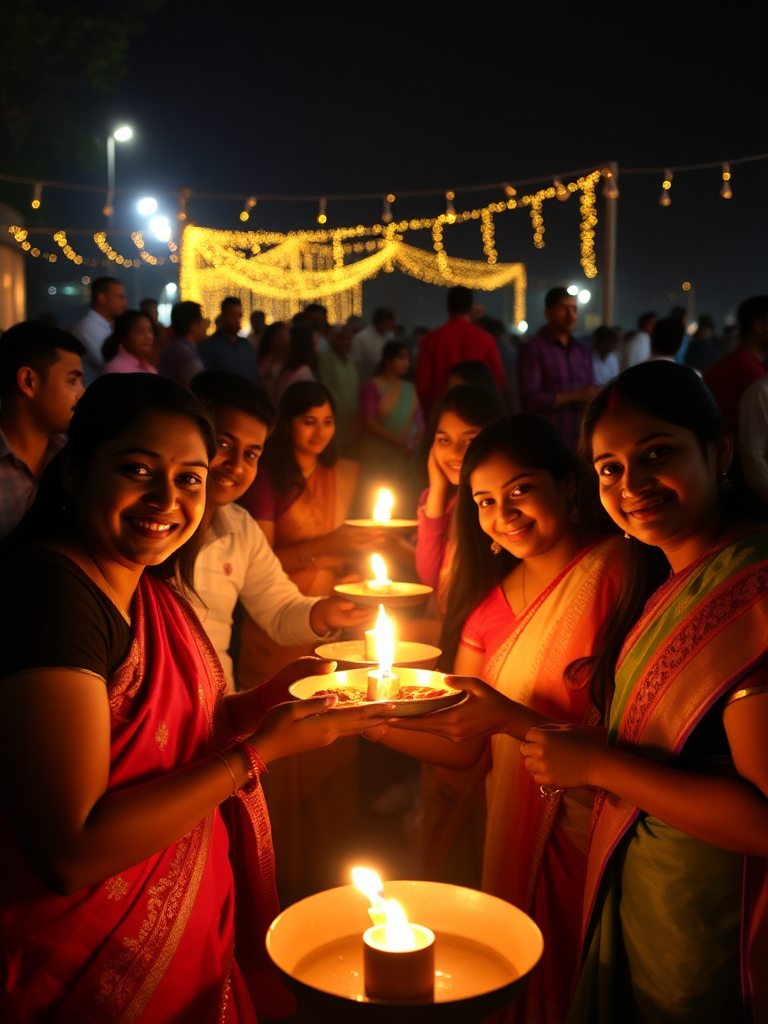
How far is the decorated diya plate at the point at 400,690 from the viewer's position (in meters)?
1.71

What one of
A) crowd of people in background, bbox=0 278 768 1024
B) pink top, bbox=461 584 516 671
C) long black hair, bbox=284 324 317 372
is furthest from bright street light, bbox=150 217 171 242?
crowd of people in background, bbox=0 278 768 1024

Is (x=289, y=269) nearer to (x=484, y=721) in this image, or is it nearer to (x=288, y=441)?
(x=288, y=441)

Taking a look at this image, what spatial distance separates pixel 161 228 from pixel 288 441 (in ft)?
43.0

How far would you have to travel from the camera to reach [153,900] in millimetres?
1768

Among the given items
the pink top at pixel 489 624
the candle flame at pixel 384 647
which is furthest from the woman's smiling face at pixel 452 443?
the candle flame at pixel 384 647

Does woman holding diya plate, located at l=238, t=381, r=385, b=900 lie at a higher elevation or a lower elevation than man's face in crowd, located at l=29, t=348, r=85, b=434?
lower

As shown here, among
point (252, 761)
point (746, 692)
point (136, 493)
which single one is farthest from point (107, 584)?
point (746, 692)

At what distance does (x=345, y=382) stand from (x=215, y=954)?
26.0ft

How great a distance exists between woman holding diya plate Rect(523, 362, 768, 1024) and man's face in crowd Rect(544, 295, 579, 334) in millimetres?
5469

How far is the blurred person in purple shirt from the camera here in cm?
736

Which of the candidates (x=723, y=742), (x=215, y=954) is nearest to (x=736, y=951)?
(x=723, y=742)

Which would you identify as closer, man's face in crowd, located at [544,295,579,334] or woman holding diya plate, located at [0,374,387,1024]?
woman holding diya plate, located at [0,374,387,1024]

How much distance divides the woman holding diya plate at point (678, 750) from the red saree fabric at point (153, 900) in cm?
70

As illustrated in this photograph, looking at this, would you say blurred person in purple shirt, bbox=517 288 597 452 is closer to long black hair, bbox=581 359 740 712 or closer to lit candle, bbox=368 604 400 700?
long black hair, bbox=581 359 740 712
